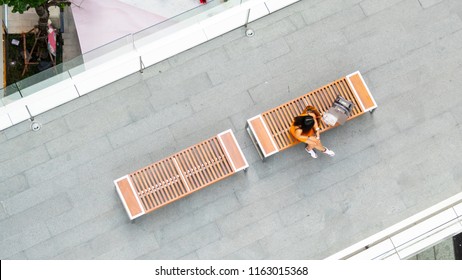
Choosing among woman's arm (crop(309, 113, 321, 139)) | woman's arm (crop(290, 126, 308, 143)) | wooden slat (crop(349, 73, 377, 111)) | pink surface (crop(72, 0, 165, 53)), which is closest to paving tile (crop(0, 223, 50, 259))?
woman's arm (crop(290, 126, 308, 143))

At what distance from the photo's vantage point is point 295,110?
37.4 feet

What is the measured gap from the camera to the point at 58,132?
11.6m

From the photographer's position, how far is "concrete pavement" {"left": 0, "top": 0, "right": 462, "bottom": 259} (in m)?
11.2

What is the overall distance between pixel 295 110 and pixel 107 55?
3879 millimetres

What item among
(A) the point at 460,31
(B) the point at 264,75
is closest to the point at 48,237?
(B) the point at 264,75

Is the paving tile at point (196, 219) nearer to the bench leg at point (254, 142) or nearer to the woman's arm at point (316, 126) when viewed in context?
the bench leg at point (254, 142)

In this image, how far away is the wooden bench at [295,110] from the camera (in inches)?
441

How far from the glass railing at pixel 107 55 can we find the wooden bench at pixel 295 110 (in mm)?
2406

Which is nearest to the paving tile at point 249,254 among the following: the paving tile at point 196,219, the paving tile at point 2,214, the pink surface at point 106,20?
the paving tile at point 196,219

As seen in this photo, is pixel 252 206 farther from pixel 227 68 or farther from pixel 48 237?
pixel 48 237

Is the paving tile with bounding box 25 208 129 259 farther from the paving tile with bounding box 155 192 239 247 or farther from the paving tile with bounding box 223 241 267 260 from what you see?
the paving tile with bounding box 223 241 267 260

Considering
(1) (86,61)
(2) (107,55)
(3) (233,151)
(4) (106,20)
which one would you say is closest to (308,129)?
(3) (233,151)

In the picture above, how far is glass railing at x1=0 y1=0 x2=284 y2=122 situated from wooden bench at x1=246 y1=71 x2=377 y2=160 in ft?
7.89

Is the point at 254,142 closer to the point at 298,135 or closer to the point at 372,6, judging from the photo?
the point at 298,135
